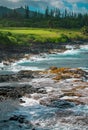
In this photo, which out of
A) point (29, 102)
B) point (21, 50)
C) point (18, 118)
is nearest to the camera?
point (18, 118)

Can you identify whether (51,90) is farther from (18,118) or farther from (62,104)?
(18,118)

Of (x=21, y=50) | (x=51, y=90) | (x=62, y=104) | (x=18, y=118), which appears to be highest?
(x=18, y=118)

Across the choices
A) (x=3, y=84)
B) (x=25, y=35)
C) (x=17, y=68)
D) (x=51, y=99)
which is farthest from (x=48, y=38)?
(x=51, y=99)

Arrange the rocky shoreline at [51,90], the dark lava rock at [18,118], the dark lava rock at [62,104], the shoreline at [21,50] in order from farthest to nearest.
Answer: the shoreline at [21,50] < the dark lava rock at [62,104] < the rocky shoreline at [51,90] < the dark lava rock at [18,118]

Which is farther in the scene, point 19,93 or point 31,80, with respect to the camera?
point 31,80

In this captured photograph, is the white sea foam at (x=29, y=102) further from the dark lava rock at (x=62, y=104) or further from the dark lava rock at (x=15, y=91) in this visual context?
the dark lava rock at (x=62, y=104)

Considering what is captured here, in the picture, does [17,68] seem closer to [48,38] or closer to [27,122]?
[27,122]

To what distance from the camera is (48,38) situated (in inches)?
5207

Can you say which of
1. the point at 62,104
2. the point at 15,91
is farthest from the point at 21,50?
the point at 62,104

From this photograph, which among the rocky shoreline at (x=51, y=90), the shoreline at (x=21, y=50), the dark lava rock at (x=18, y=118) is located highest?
the dark lava rock at (x=18, y=118)

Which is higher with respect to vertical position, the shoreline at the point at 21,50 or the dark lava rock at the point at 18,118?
the dark lava rock at the point at 18,118

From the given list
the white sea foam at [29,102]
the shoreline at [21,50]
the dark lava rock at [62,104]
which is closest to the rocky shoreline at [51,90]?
the dark lava rock at [62,104]

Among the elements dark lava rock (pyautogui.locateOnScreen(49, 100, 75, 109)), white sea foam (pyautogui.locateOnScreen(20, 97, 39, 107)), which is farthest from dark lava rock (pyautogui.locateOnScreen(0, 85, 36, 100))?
dark lava rock (pyautogui.locateOnScreen(49, 100, 75, 109))

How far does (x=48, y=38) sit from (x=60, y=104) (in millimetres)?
96388
